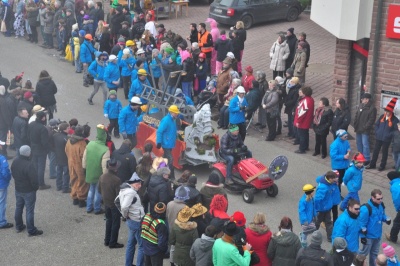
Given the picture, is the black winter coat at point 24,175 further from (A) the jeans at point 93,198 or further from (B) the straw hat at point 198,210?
(B) the straw hat at point 198,210

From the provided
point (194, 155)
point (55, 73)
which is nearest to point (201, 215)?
point (194, 155)

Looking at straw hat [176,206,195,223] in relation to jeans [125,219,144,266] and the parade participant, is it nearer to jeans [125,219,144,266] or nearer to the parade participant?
jeans [125,219,144,266]

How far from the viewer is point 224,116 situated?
1730cm

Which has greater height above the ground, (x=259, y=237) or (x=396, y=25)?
(x=396, y=25)

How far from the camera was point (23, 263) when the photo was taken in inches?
446

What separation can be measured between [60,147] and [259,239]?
5469 mm

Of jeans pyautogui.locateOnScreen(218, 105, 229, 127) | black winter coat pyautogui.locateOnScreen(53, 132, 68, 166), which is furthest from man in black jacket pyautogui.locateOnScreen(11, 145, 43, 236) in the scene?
jeans pyautogui.locateOnScreen(218, 105, 229, 127)

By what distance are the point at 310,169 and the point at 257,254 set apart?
19.5 feet

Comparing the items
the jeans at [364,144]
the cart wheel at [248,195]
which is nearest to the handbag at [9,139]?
the cart wheel at [248,195]

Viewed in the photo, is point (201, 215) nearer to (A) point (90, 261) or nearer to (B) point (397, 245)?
(A) point (90, 261)

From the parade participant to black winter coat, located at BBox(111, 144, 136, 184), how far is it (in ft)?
5.61

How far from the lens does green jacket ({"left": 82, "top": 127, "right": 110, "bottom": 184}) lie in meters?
12.7

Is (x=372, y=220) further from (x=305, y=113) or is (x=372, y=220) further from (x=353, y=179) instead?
(x=305, y=113)

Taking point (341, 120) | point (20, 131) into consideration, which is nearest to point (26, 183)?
point (20, 131)
